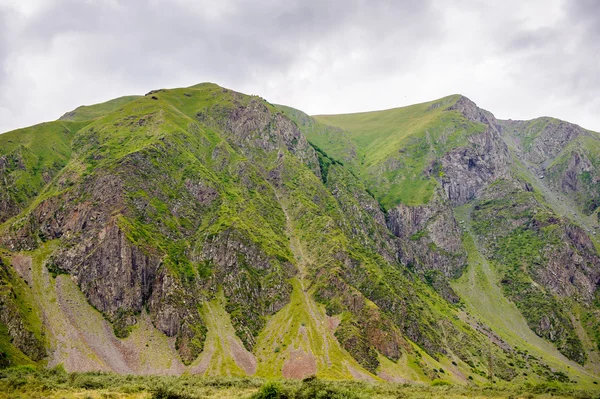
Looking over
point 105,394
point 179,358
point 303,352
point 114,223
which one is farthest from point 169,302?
point 105,394

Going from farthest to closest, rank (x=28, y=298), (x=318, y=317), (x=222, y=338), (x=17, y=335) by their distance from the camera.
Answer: (x=318, y=317) → (x=222, y=338) → (x=28, y=298) → (x=17, y=335)

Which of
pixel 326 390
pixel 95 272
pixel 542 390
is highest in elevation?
pixel 95 272

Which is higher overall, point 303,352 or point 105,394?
point 105,394

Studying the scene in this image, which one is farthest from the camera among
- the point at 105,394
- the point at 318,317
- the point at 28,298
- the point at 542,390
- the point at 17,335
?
the point at 318,317

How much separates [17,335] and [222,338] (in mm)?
73600

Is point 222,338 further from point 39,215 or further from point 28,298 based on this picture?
point 39,215

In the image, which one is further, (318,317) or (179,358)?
(318,317)

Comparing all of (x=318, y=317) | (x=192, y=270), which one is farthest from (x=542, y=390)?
(x=192, y=270)

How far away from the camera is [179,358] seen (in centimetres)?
15562

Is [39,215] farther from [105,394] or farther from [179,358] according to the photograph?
[105,394]

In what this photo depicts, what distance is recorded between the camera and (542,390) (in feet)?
230

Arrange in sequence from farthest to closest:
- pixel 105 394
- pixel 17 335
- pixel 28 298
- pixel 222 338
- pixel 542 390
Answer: pixel 222 338 → pixel 28 298 → pixel 17 335 → pixel 542 390 → pixel 105 394

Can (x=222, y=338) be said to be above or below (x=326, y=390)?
below

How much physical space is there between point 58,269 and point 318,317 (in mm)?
120120
